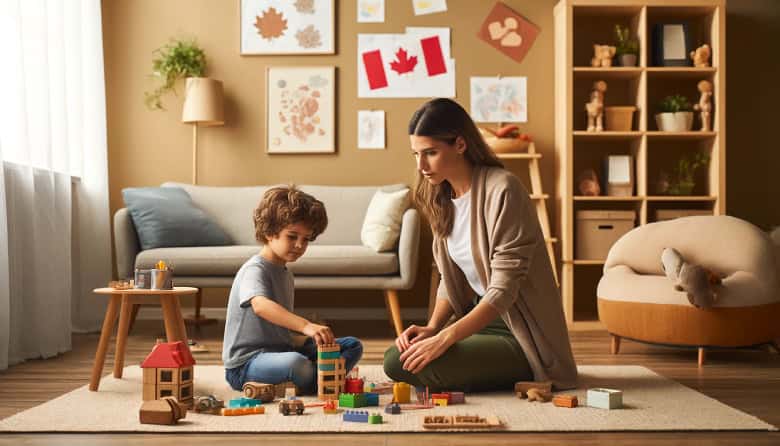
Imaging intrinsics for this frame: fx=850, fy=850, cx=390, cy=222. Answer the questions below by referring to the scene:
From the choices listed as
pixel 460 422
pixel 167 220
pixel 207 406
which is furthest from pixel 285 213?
pixel 167 220

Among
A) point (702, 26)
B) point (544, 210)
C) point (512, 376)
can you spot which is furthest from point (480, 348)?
point (702, 26)

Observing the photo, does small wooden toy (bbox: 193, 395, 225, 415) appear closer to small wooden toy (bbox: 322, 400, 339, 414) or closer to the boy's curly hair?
small wooden toy (bbox: 322, 400, 339, 414)

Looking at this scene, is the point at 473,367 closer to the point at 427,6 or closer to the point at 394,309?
the point at 394,309

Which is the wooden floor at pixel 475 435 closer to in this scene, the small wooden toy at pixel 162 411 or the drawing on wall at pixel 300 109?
the small wooden toy at pixel 162 411

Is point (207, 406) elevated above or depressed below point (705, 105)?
below

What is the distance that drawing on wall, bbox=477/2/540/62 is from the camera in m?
5.05

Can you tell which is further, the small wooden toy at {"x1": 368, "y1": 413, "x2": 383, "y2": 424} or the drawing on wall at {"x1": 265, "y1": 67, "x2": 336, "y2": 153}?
the drawing on wall at {"x1": 265, "y1": 67, "x2": 336, "y2": 153}

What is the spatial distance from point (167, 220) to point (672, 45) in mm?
2872

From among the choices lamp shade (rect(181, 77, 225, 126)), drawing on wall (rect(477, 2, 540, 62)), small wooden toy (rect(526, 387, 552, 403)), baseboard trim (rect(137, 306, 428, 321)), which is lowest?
baseboard trim (rect(137, 306, 428, 321))

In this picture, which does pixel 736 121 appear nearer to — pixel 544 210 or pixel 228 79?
pixel 544 210

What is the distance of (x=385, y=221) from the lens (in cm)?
422

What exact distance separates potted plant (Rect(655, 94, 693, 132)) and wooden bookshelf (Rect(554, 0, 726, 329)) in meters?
0.05

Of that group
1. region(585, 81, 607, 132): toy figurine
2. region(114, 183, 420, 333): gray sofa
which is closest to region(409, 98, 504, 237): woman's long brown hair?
region(114, 183, 420, 333): gray sofa

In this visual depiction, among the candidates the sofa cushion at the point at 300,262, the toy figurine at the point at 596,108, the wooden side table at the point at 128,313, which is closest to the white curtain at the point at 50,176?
the sofa cushion at the point at 300,262
